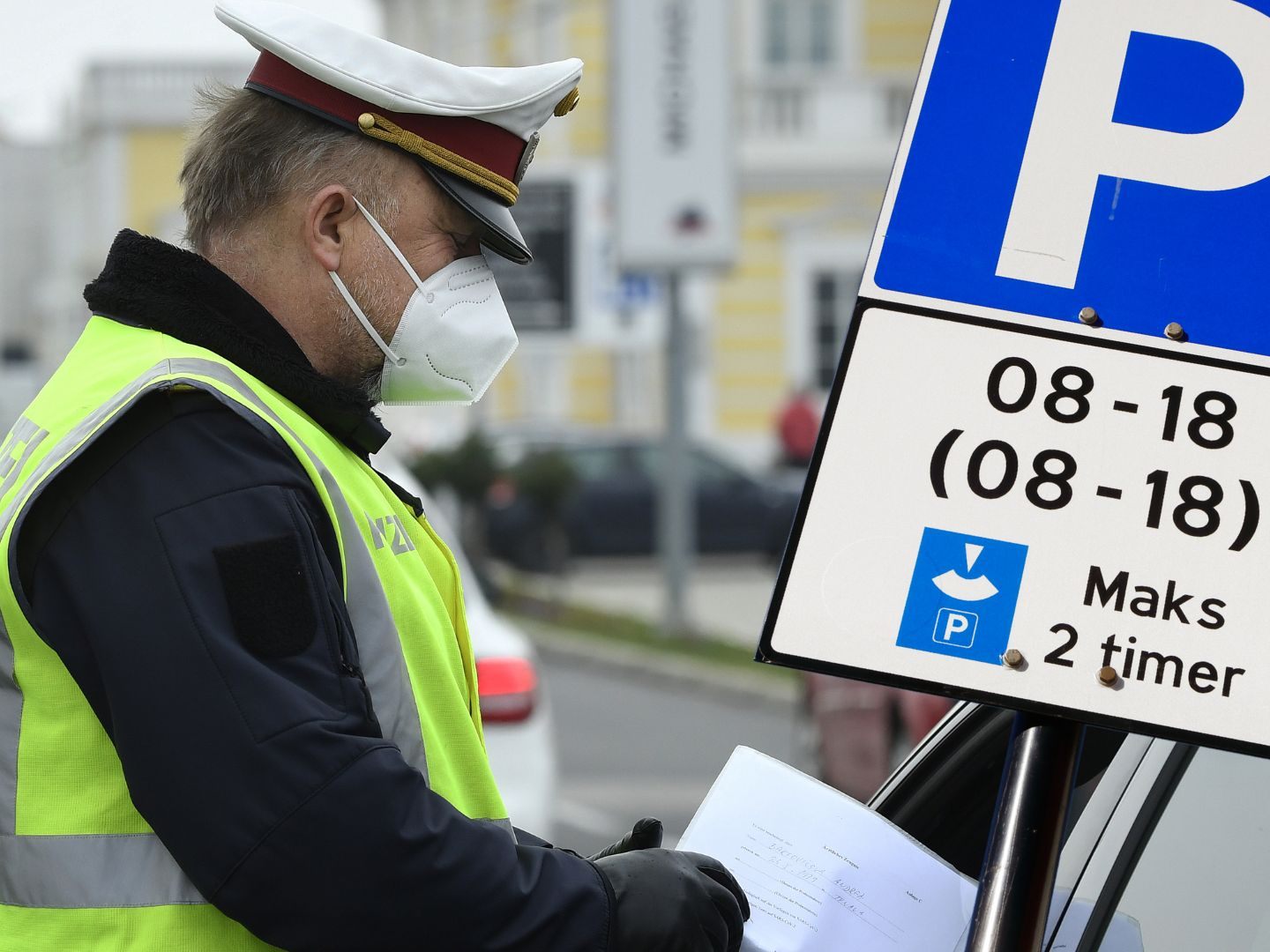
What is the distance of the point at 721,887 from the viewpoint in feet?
6.40

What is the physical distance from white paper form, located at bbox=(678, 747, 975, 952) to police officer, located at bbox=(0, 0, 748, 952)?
0.06 m

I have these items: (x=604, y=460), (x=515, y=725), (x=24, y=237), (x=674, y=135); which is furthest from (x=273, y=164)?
(x=24, y=237)

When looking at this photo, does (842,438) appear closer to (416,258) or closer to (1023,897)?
(1023,897)

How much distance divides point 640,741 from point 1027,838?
9.00 m

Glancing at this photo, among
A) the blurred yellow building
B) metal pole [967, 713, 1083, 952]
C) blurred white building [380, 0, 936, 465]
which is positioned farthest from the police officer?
blurred white building [380, 0, 936, 465]

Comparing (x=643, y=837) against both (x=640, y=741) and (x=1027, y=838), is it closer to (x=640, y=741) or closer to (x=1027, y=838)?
(x=1027, y=838)

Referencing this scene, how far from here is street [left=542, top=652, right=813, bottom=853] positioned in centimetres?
864

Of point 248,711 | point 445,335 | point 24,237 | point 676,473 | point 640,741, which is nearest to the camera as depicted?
point 248,711

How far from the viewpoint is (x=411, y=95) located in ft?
6.94

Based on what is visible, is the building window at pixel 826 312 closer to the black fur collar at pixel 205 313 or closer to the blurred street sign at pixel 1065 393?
the black fur collar at pixel 205 313

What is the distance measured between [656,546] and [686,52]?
279 inches

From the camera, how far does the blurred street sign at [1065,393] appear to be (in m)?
1.77

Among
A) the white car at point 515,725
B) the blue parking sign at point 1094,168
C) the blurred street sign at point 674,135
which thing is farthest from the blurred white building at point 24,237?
the blue parking sign at point 1094,168

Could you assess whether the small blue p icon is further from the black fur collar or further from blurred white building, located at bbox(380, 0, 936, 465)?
blurred white building, located at bbox(380, 0, 936, 465)
